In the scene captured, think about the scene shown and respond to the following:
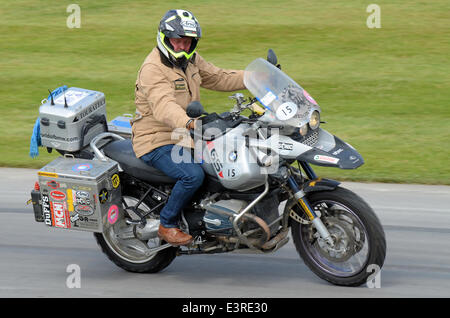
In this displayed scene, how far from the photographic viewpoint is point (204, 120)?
17.7 ft

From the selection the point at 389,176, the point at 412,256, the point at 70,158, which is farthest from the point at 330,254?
the point at 389,176

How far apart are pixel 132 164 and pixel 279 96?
4.52 ft

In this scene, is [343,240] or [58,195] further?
[58,195]

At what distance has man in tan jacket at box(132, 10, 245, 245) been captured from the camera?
5.62m

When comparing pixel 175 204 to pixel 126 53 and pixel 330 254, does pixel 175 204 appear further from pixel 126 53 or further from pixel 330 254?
pixel 126 53

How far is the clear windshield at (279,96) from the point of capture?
5.34m

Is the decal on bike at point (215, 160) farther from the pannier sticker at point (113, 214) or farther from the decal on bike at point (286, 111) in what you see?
the pannier sticker at point (113, 214)

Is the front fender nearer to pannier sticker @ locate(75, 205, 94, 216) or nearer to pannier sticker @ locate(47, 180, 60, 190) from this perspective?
pannier sticker @ locate(75, 205, 94, 216)

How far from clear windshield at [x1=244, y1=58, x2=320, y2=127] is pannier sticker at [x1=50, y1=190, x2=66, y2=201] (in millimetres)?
1694

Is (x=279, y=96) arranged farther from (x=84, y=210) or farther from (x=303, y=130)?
(x=84, y=210)

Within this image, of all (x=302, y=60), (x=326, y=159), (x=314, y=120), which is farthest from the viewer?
(x=302, y=60)

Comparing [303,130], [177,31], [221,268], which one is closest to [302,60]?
[221,268]

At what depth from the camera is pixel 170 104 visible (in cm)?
559

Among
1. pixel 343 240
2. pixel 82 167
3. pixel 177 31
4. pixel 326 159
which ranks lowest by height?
pixel 343 240
